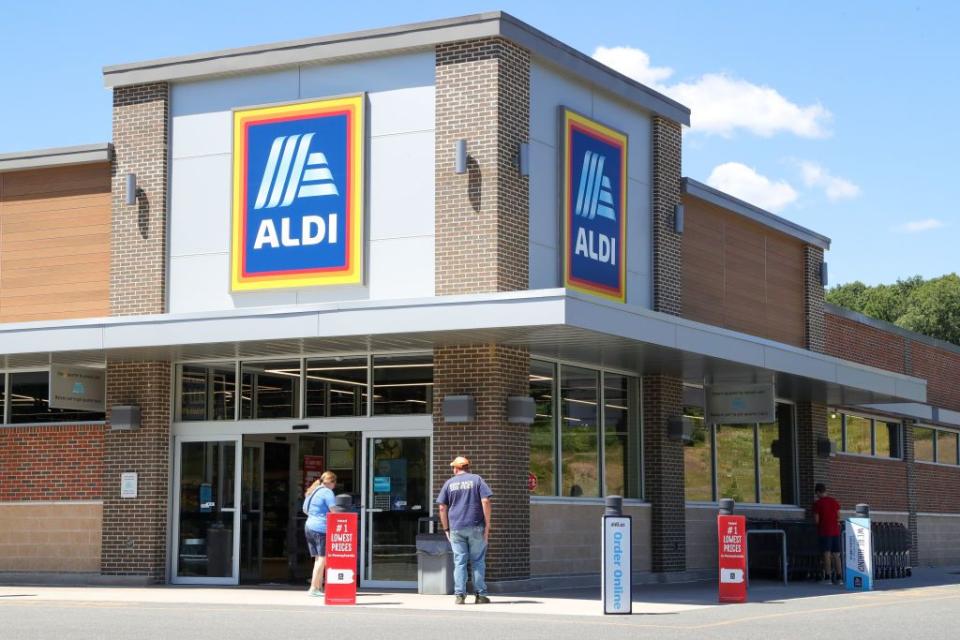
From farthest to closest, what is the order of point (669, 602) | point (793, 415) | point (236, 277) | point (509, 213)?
point (793, 415) → point (236, 277) → point (509, 213) → point (669, 602)

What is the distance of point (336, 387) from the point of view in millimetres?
22922

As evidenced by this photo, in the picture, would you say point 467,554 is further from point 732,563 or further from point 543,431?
point 543,431

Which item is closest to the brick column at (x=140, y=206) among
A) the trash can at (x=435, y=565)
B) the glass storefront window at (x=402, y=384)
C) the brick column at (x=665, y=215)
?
the glass storefront window at (x=402, y=384)

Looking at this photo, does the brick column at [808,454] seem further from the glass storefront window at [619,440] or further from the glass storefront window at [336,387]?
the glass storefront window at [336,387]

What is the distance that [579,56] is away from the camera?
75.7 feet

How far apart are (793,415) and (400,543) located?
39.4 feet

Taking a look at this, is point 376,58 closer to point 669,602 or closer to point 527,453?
point 527,453

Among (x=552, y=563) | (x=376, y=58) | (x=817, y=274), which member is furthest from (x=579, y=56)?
(x=817, y=274)

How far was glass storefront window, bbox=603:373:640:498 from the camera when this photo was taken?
24.5 m

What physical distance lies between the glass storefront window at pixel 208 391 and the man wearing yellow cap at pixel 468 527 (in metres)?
6.13

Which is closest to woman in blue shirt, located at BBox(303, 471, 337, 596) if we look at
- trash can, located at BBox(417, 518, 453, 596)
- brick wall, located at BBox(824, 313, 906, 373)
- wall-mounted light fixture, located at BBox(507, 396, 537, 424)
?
trash can, located at BBox(417, 518, 453, 596)

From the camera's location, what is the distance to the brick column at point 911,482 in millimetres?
35562

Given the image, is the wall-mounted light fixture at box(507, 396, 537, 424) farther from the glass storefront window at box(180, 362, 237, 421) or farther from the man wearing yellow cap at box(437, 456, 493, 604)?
the glass storefront window at box(180, 362, 237, 421)

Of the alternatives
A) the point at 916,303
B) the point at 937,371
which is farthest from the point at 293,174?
the point at 916,303
